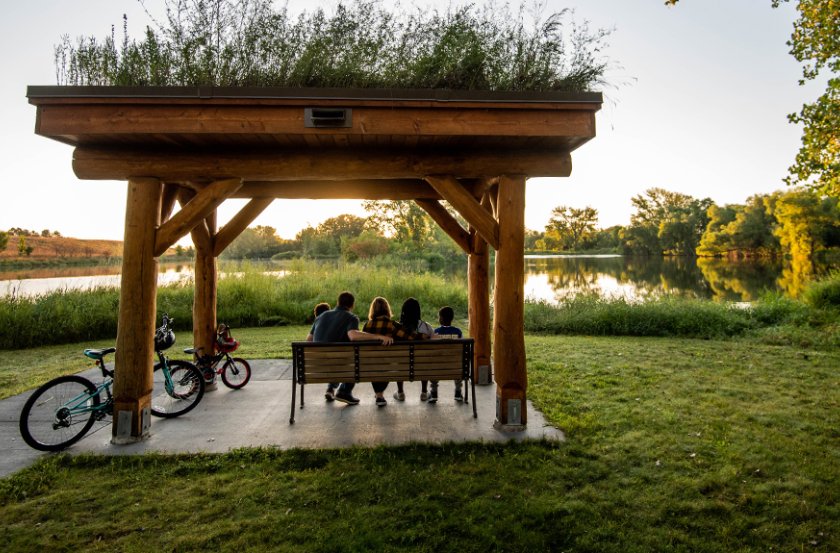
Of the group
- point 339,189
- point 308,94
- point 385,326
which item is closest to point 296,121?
point 308,94

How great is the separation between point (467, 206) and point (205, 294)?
3669mm

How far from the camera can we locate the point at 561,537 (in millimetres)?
2734

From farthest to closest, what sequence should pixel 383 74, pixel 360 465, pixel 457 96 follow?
pixel 383 74, pixel 457 96, pixel 360 465

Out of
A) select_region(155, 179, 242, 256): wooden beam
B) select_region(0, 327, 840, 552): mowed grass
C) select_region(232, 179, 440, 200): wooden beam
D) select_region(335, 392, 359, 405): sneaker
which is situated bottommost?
select_region(0, 327, 840, 552): mowed grass

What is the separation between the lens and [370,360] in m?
4.49

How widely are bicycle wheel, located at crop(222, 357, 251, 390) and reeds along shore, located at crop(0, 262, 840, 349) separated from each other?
22.3 feet

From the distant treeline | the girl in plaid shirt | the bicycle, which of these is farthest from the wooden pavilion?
the distant treeline

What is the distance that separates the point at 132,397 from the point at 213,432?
79 cm

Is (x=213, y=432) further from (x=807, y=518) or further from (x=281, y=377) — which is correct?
(x=807, y=518)

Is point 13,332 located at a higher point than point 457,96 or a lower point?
lower

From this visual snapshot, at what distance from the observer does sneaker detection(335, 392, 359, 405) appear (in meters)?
5.20

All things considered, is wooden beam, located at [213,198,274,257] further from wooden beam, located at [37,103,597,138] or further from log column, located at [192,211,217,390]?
wooden beam, located at [37,103,597,138]

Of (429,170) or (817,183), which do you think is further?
(817,183)

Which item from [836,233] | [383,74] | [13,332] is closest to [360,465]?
[383,74]
